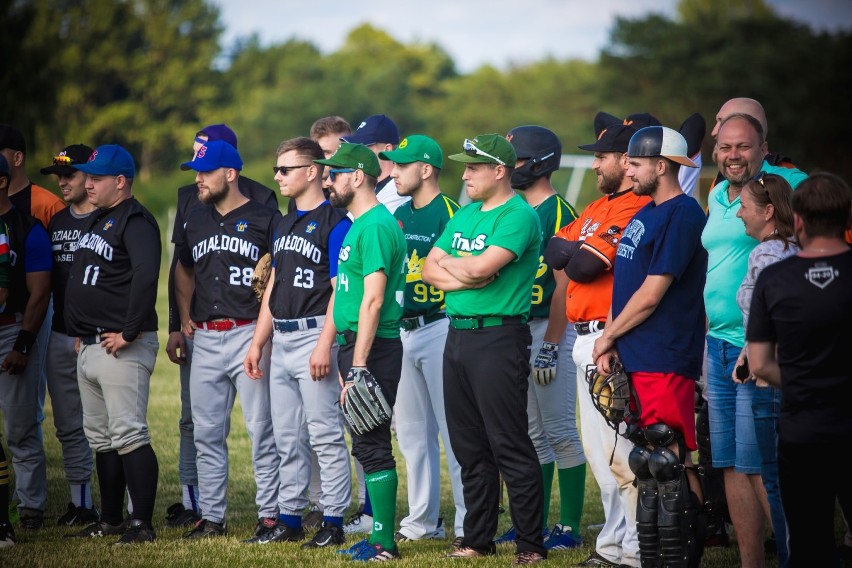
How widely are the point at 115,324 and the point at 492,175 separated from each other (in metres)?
2.61

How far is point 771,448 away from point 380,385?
2193 millimetres

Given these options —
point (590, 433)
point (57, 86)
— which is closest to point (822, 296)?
point (590, 433)

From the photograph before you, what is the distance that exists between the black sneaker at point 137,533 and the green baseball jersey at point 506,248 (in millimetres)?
2431

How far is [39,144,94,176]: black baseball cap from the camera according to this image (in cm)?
707

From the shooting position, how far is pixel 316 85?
2074 inches

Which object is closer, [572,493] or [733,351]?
[733,351]

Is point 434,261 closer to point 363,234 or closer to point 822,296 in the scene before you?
point 363,234

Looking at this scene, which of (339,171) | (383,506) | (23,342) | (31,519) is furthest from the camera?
(31,519)

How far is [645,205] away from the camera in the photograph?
214 inches

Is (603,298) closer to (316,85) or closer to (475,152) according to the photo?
(475,152)

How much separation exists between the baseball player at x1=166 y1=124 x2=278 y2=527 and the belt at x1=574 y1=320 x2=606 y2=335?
255 cm

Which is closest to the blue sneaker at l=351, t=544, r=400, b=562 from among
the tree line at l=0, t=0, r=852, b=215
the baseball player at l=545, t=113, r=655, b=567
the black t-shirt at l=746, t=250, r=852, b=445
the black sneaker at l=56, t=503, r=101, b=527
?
the baseball player at l=545, t=113, r=655, b=567

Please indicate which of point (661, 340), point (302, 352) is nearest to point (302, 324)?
point (302, 352)

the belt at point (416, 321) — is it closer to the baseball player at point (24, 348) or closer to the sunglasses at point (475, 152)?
the sunglasses at point (475, 152)
